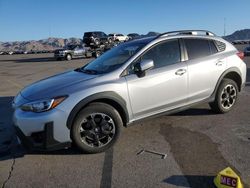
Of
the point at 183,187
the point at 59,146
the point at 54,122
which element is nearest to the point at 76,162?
the point at 59,146

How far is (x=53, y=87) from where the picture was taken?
484cm

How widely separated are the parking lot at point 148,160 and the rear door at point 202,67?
1.99 feet

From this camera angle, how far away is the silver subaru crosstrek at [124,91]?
14.7ft

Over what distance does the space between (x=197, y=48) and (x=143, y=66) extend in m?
1.52

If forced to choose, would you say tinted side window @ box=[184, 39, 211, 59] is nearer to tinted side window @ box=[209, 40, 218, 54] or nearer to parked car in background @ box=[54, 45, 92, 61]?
tinted side window @ box=[209, 40, 218, 54]

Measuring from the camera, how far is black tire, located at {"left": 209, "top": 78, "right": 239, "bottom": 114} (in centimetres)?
630

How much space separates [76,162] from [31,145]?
2.18 ft

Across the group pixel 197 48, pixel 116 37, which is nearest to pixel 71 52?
pixel 116 37

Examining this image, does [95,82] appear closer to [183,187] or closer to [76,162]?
[76,162]

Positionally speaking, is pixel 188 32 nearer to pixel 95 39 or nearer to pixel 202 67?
pixel 202 67

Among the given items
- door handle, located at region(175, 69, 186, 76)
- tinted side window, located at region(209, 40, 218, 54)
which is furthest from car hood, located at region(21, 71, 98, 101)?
tinted side window, located at region(209, 40, 218, 54)

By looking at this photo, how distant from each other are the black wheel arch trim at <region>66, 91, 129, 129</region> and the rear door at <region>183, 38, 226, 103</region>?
1404 millimetres

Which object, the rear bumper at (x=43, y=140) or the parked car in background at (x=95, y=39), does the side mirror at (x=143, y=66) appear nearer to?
the rear bumper at (x=43, y=140)

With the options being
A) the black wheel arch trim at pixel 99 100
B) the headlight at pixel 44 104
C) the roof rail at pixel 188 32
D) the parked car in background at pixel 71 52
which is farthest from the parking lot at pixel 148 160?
the parked car in background at pixel 71 52
